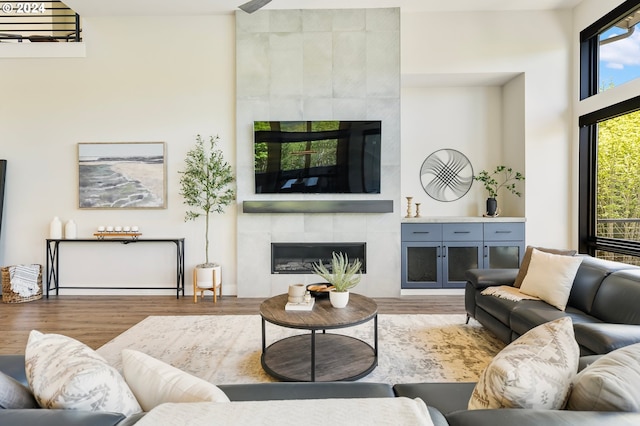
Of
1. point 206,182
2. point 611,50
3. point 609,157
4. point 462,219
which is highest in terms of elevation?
point 611,50

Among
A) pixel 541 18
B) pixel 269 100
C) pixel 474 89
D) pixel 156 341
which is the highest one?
pixel 541 18

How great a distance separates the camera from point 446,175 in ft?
17.5

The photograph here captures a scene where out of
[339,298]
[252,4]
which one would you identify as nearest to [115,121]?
[252,4]

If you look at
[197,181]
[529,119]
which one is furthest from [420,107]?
[197,181]

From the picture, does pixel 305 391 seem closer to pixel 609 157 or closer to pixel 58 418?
pixel 58 418

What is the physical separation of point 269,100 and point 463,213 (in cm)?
317

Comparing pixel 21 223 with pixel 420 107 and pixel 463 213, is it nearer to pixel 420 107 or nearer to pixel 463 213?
pixel 420 107

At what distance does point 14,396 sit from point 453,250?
4.59 metres

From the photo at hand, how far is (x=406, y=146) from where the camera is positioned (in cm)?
536

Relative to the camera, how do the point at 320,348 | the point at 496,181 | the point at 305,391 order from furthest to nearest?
the point at 496,181 → the point at 320,348 → the point at 305,391

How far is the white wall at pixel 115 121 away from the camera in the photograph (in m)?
4.79

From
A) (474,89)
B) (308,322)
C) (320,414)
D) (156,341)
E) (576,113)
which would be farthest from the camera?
(474,89)

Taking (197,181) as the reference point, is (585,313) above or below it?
below

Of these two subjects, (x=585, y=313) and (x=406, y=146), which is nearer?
(x=585, y=313)
